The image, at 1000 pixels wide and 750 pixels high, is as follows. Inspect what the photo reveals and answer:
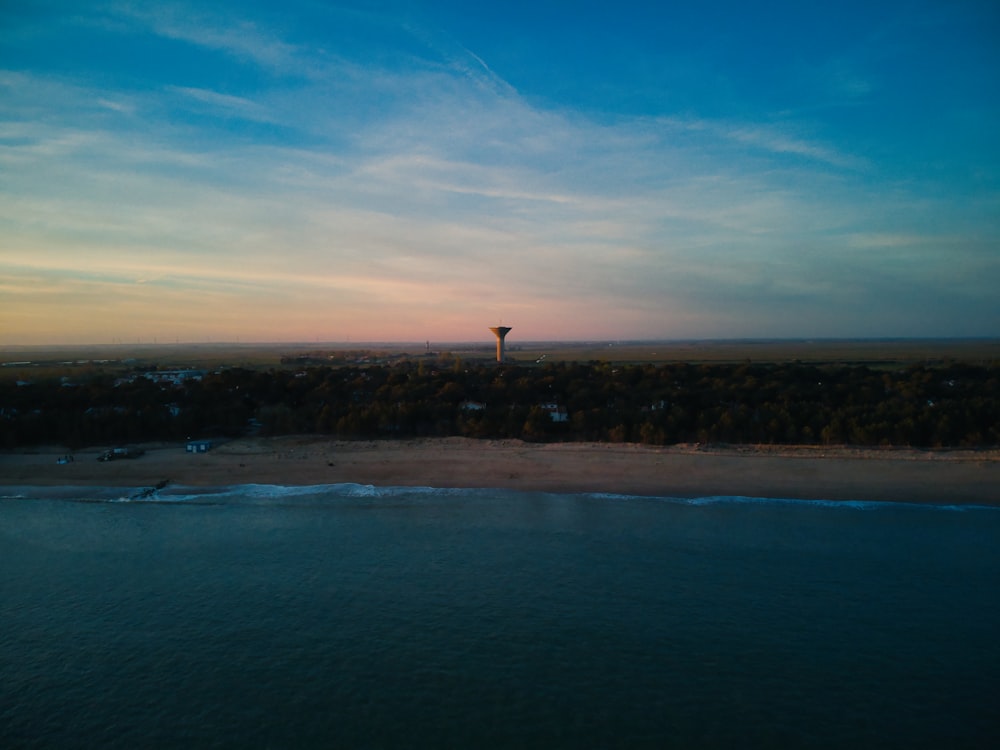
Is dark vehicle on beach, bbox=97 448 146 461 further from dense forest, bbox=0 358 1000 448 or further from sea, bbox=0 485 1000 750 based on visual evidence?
sea, bbox=0 485 1000 750

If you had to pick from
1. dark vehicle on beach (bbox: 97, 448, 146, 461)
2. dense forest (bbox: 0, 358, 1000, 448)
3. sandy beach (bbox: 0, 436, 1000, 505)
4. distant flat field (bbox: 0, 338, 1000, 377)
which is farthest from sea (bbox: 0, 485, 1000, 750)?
distant flat field (bbox: 0, 338, 1000, 377)

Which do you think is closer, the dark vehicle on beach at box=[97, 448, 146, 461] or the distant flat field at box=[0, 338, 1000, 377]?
the dark vehicle on beach at box=[97, 448, 146, 461]

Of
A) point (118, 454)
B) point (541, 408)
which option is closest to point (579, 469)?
point (541, 408)

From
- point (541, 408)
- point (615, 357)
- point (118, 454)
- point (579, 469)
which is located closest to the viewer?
point (579, 469)

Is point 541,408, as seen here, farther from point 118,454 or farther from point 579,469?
point 118,454

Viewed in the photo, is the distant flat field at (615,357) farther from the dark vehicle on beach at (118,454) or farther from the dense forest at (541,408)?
the dark vehicle on beach at (118,454)

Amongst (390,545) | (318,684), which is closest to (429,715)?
(318,684)

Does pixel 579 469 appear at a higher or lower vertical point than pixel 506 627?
higher
